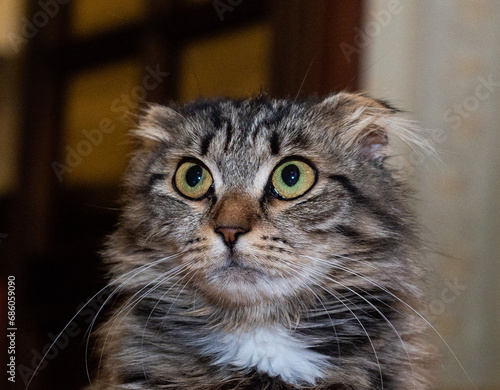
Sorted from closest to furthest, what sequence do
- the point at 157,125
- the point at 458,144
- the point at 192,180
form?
the point at 192,180, the point at 157,125, the point at 458,144

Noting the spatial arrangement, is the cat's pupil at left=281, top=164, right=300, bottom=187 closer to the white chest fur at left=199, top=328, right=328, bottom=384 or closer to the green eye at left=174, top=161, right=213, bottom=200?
the green eye at left=174, top=161, right=213, bottom=200

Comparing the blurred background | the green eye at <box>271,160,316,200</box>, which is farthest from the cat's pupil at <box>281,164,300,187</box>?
the blurred background

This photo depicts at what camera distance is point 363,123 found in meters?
1.32

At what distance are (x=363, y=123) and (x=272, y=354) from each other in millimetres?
581

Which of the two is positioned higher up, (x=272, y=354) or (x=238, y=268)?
(x=238, y=268)

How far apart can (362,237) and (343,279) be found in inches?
3.8

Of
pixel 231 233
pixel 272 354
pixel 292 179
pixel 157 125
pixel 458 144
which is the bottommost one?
pixel 272 354

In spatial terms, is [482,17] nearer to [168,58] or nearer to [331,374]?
[168,58]

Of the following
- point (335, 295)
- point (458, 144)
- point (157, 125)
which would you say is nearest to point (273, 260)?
point (335, 295)

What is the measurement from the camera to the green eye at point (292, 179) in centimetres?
117

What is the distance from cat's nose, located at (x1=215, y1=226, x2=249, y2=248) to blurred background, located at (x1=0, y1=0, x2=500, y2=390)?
654mm

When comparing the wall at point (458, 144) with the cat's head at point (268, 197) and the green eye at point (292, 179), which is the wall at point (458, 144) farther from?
the green eye at point (292, 179)

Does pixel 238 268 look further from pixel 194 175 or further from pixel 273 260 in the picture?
pixel 194 175

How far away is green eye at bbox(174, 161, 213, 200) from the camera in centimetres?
124
